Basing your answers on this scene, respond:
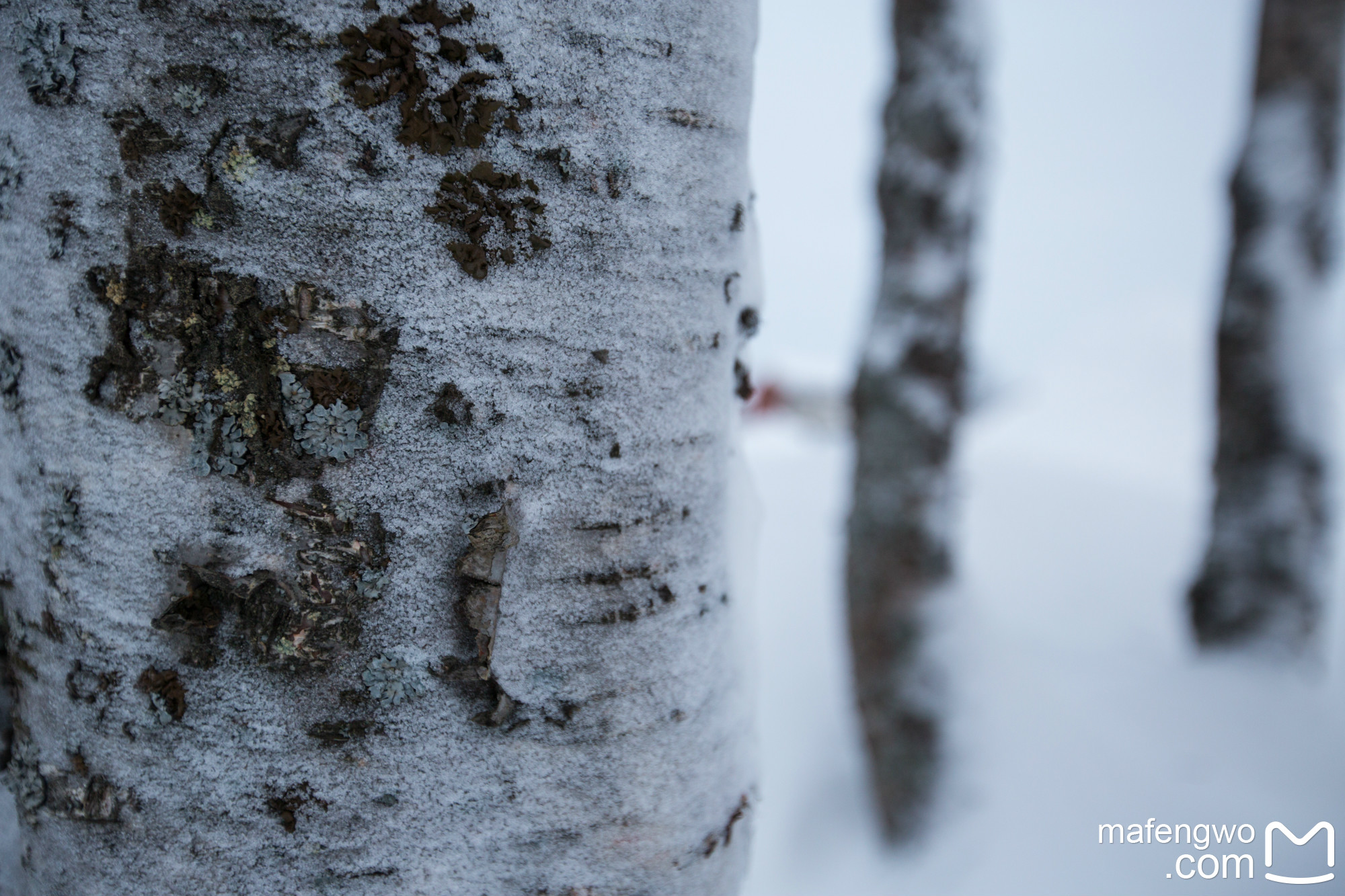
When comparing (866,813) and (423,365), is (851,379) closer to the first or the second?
(866,813)

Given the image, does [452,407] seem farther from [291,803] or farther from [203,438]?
[291,803]

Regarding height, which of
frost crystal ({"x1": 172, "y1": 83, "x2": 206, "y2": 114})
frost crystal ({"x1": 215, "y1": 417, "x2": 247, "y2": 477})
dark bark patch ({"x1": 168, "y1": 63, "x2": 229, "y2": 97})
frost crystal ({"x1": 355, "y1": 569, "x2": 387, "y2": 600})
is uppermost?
dark bark patch ({"x1": 168, "y1": 63, "x2": 229, "y2": 97})

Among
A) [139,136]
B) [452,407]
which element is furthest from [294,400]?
[139,136]

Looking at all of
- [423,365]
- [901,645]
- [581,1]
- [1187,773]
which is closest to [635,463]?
[423,365]

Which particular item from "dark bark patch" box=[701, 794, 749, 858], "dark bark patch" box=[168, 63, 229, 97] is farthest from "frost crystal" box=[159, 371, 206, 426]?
"dark bark patch" box=[701, 794, 749, 858]

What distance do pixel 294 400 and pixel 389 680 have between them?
0.79ft

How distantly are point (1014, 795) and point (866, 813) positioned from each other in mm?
998

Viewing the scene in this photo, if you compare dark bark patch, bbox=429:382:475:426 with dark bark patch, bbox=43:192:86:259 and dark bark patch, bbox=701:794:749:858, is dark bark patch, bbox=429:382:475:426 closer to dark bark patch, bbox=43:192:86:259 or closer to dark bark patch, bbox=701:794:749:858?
dark bark patch, bbox=43:192:86:259

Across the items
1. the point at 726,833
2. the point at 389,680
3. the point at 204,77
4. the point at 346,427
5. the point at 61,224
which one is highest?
the point at 204,77

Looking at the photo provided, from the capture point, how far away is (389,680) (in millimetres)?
604

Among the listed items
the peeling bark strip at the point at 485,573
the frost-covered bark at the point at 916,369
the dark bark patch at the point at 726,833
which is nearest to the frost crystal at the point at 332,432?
the peeling bark strip at the point at 485,573

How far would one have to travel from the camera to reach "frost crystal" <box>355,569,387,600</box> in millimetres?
592

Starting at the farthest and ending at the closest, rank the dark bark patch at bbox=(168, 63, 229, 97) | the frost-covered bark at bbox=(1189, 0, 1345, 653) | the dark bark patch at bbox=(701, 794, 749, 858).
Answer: the frost-covered bark at bbox=(1189, 0, 1345, 653) → the dark bark patch at bbox=(701, 794, 749, 858) → the dark bark patch at bbox=(168, 63, 229, 97)

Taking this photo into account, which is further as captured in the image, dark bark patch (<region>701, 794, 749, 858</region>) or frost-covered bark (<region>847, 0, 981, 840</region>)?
frost-covered bark (<region>847, 0, 981, 840</region>)
